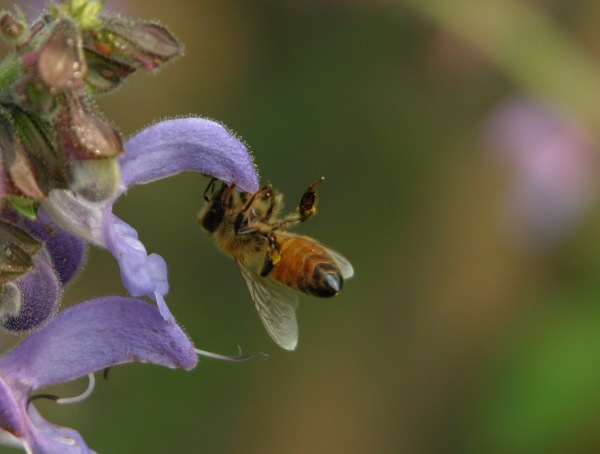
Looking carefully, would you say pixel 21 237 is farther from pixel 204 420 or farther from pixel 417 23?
pixel 417 23

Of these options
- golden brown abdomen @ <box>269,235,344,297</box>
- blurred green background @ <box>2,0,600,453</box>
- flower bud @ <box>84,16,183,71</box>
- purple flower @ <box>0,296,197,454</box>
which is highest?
flower bud @ <box>84,16,183,71</box>

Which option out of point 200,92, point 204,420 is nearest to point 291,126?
point 200,92

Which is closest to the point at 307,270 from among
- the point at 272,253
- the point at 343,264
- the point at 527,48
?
the point at 272,253

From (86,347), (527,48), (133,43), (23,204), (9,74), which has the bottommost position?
(86,347)

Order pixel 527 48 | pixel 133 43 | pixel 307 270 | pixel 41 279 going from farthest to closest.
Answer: pixel 527 48, pixel 307 270, pixel 41 279, pixel 133 43

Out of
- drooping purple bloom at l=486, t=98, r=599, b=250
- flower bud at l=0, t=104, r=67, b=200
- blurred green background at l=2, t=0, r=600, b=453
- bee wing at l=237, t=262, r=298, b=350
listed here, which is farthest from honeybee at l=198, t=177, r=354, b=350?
drooping purple bloom at l=486, t=98, r=599, b=250

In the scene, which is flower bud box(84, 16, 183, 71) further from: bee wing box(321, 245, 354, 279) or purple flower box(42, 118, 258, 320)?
bee wing box(321, 245, 354, 279)

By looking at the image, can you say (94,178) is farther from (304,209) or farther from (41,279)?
(304,209)
